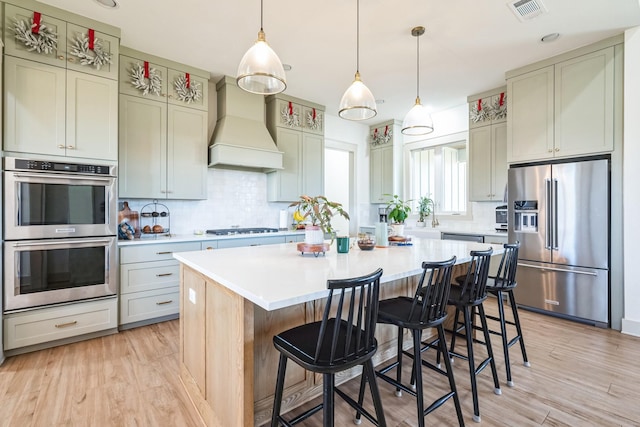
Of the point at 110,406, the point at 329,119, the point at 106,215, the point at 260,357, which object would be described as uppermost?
the point at 329,119

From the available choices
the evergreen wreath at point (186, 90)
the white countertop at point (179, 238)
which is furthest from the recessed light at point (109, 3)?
the white countertop at point (179, 238)

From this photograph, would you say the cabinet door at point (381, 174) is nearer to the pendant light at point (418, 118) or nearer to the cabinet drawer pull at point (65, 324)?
the pendant light at point (418, 118)

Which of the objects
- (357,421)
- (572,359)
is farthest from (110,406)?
(572,359)

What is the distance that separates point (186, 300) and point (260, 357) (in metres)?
0.67

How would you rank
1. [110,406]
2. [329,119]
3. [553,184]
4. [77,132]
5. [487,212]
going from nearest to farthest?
[110,406] < [77,132] < [553,184] < [487,212] < [329,119]

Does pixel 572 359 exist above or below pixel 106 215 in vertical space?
below

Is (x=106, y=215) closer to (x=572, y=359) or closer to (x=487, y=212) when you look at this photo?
(x=572, y=359)

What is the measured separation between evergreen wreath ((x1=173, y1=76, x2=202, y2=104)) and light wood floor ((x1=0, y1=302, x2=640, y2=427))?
2.70m

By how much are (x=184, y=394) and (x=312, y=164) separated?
367 cm

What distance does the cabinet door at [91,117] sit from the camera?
9.22ft

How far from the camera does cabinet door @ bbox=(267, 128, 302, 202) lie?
186 inches

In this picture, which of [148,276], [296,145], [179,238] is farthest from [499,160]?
[148,276]

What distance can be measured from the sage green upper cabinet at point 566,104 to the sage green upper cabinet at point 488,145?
0.53m

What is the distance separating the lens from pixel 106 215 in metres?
2.95
